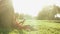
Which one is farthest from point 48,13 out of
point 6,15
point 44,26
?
point 6,15

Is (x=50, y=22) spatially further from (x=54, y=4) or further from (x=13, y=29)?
(x=13, y=29)

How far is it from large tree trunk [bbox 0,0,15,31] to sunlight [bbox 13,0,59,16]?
7cm

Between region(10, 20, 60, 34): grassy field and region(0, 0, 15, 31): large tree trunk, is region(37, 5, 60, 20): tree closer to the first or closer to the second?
region(10, 20, 60, 34): grassy field

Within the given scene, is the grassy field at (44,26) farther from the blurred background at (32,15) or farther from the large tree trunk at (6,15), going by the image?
the large tree trunk at (6,15)

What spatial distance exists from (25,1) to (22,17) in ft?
0.61

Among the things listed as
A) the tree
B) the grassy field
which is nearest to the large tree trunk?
the grassy field

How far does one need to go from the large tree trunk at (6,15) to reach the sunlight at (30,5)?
66 millimetres

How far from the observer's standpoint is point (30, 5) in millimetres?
1857

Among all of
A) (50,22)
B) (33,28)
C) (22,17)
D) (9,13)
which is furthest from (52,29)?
(9,13)

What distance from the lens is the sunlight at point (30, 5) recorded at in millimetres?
1853

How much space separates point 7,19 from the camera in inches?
72.9

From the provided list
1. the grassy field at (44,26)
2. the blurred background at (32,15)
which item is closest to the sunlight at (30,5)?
the blurred background at (32,15)

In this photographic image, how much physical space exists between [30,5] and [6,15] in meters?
0.29

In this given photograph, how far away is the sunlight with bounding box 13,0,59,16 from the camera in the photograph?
1.85 m
